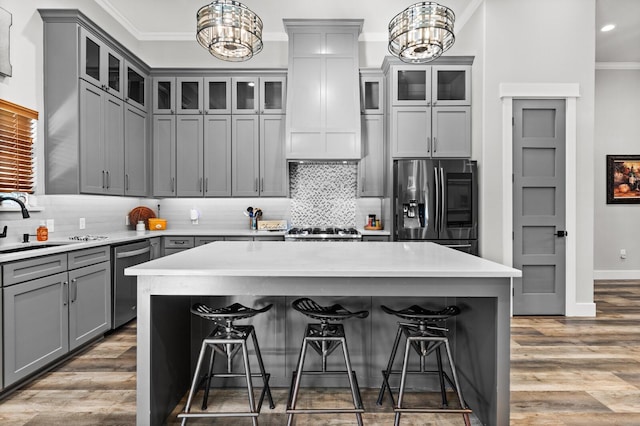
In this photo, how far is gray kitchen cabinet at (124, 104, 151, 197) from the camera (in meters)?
4.50

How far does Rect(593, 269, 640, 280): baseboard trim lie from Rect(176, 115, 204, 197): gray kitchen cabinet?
635 cm

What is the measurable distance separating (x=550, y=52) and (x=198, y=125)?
4.26 meters

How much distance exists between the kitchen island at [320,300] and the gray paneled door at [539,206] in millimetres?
2291

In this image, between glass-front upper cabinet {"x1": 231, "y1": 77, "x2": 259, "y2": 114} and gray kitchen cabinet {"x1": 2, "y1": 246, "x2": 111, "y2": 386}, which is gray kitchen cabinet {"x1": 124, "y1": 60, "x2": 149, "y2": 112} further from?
gray kitchen cabinet {"x1": 2, "y1": 246, "x2": 111, "y2": 386}

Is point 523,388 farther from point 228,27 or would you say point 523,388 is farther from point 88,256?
point 88,256

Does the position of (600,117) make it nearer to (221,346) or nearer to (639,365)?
(639,365)

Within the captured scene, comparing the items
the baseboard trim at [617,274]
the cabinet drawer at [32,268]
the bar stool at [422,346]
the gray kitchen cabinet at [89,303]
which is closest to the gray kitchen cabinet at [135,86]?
the gray kitchen cabinet at [89,303]

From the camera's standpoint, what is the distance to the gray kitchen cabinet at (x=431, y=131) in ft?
15.4

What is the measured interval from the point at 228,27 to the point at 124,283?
108 inches

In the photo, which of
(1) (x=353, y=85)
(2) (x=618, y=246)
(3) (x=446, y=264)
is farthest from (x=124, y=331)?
(2) (x=618, y=246)

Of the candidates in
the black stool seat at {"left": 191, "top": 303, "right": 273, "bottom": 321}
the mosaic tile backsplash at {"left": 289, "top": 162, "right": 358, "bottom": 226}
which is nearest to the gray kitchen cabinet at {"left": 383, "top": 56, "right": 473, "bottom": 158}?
the mosaic tile backsplash at {"left": 289, "top": 162, "right": 358, "bottom": 226}

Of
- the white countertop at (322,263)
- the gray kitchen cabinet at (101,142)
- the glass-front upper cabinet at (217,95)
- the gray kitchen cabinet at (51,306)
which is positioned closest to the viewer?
the white countertop at (322,263)

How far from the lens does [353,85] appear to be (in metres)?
4.78

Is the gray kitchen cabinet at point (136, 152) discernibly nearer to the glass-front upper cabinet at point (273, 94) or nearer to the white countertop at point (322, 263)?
the glass-front upper cabinet at point (273, 94)
